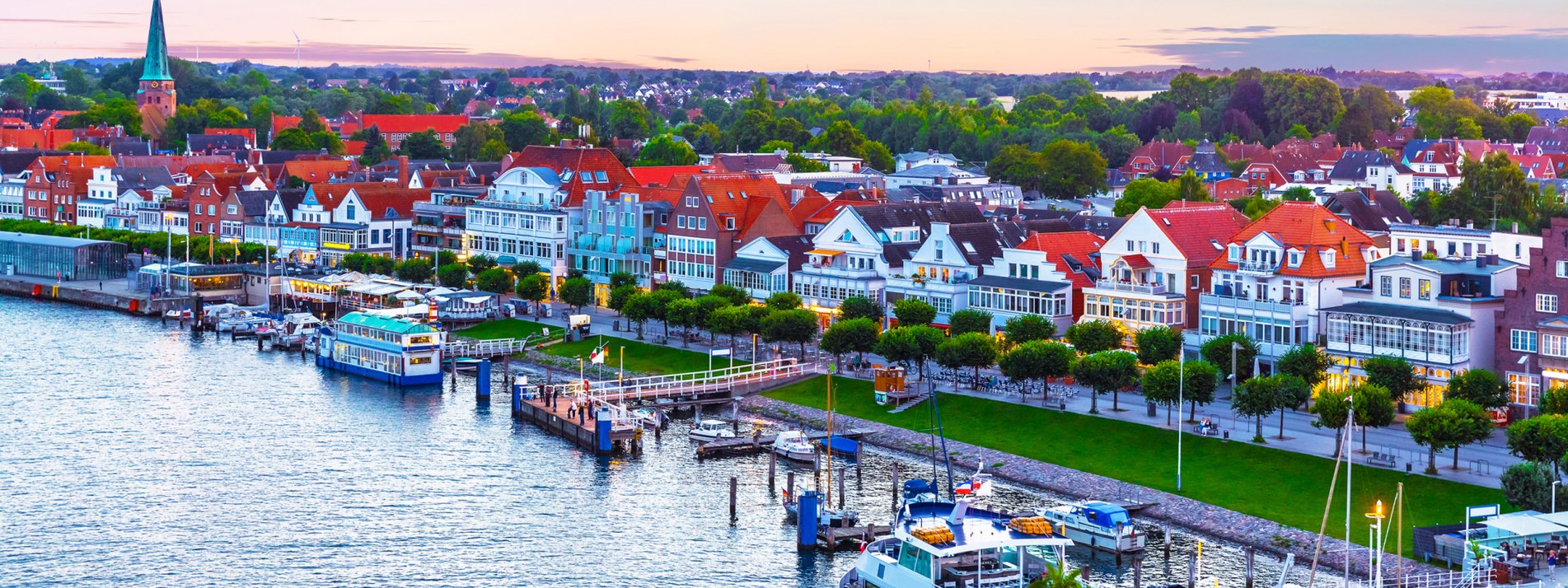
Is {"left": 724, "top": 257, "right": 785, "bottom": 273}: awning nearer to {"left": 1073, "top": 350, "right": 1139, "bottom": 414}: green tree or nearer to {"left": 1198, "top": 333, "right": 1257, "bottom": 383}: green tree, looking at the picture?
{"left": 1073, "top": 350, "right": 1139, "bottom": 414}: green tree

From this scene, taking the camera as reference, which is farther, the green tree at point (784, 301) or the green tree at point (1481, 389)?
the green tree at point (784, 301)

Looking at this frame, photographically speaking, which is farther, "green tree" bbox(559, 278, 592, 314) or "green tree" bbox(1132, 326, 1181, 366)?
"green tree" bbox(559, 278, 592, 314)

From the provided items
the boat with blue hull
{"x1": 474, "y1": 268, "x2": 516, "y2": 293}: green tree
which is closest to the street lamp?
the boat with blue hull

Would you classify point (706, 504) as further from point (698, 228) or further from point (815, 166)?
point (815, 166)

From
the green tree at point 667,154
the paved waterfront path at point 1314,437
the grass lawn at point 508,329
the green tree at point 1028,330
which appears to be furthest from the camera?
the green tree at point 667,154

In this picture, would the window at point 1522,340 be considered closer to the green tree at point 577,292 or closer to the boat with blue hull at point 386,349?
the boat with blue hull at point 386,349

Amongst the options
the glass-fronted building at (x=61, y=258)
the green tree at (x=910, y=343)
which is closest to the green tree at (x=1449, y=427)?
the green tree at (x=910, y=343)

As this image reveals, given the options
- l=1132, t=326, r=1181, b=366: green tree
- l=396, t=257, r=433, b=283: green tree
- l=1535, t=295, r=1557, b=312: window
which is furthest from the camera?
l=396, t=257, r=433, b=283: green tree

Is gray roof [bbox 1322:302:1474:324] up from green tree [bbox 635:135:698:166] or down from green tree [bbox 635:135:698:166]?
down
